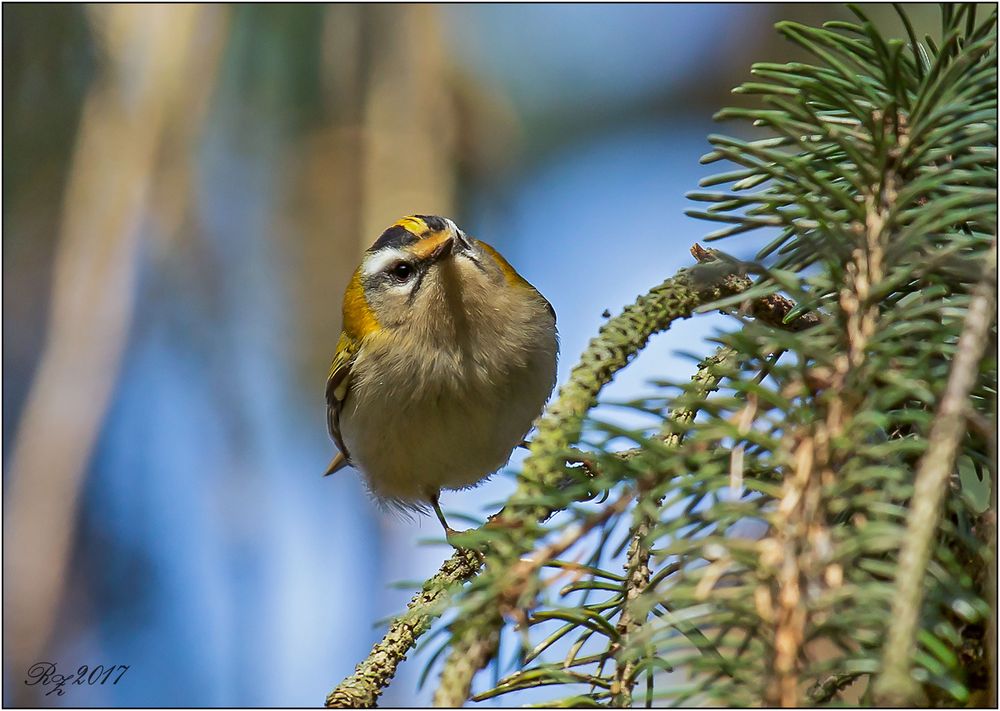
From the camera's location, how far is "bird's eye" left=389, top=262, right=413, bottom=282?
227 cm

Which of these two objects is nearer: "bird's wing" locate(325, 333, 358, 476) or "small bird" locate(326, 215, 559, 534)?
"small bird" locate(326, 215, 559, 534)

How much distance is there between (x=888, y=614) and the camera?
46 centimetres

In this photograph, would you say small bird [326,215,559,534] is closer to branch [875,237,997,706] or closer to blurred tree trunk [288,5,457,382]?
branch [875,237,997,706]

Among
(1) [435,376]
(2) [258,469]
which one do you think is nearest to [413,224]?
(1) [435,376]

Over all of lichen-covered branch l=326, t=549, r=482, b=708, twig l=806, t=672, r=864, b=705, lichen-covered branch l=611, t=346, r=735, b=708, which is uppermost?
lichen-covered branch l=611, t=346, r=735, b=708

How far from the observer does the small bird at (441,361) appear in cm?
209

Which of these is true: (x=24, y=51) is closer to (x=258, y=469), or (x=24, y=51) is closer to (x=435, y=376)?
(x=258, y=469)
